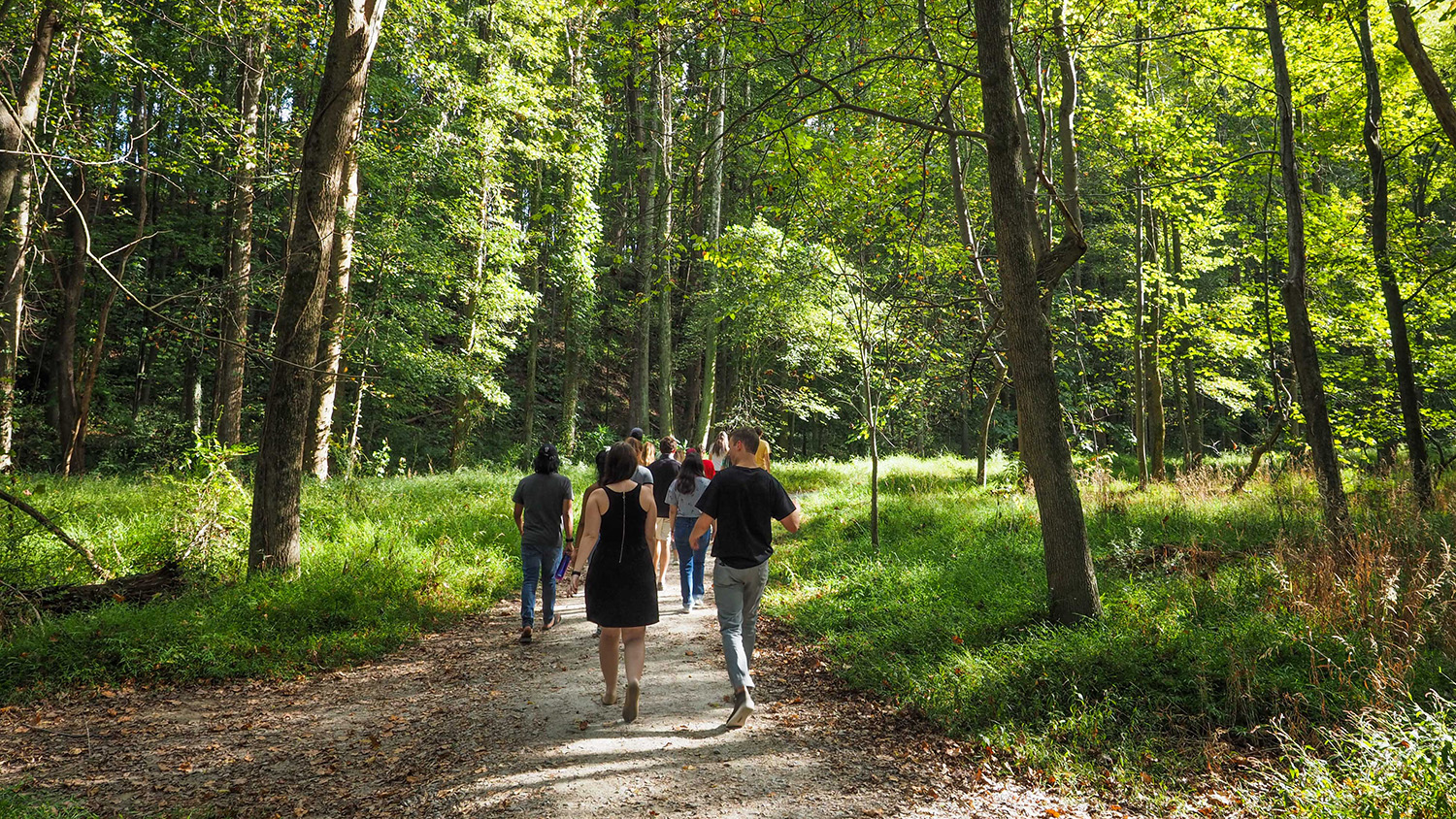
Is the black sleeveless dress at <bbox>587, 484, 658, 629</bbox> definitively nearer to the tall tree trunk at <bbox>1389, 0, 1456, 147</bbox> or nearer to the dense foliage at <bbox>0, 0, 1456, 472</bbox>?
the dense foliage at <bbox>0, 0, 1456, 472</bbox>

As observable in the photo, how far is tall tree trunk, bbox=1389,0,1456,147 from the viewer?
657cm

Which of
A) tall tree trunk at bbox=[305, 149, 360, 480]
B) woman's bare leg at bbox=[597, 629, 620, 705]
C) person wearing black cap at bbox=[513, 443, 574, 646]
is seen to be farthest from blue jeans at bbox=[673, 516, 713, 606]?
tall tree trunk at bbox=[305, 149, 360, 480]

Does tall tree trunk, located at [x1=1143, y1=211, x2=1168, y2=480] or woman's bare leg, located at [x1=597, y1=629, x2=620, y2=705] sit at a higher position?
tall tree trunk, located at [x1=1143, y1=211, x2=1168, y2=480]

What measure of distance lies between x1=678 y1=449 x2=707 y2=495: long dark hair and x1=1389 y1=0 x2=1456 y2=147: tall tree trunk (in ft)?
26.7

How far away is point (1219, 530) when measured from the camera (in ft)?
27.6

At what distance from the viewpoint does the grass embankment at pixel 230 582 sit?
19.1 ft

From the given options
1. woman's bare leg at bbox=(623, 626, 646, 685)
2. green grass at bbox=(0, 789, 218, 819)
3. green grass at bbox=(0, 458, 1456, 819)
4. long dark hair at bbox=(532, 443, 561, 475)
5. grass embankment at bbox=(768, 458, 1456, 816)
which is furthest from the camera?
long dark hair at bbox=(532, 443, 561, 475)

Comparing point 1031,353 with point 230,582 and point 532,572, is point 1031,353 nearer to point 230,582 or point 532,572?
point 532,572

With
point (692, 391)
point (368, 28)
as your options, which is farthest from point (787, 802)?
point (692, 391)

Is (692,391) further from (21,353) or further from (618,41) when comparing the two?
(618,41)

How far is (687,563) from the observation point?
8.74m

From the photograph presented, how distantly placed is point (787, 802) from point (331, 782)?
8.83 ft

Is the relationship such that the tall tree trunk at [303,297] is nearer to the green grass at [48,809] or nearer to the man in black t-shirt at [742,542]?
the green grass at [48,809]

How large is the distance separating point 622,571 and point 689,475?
153 inches
